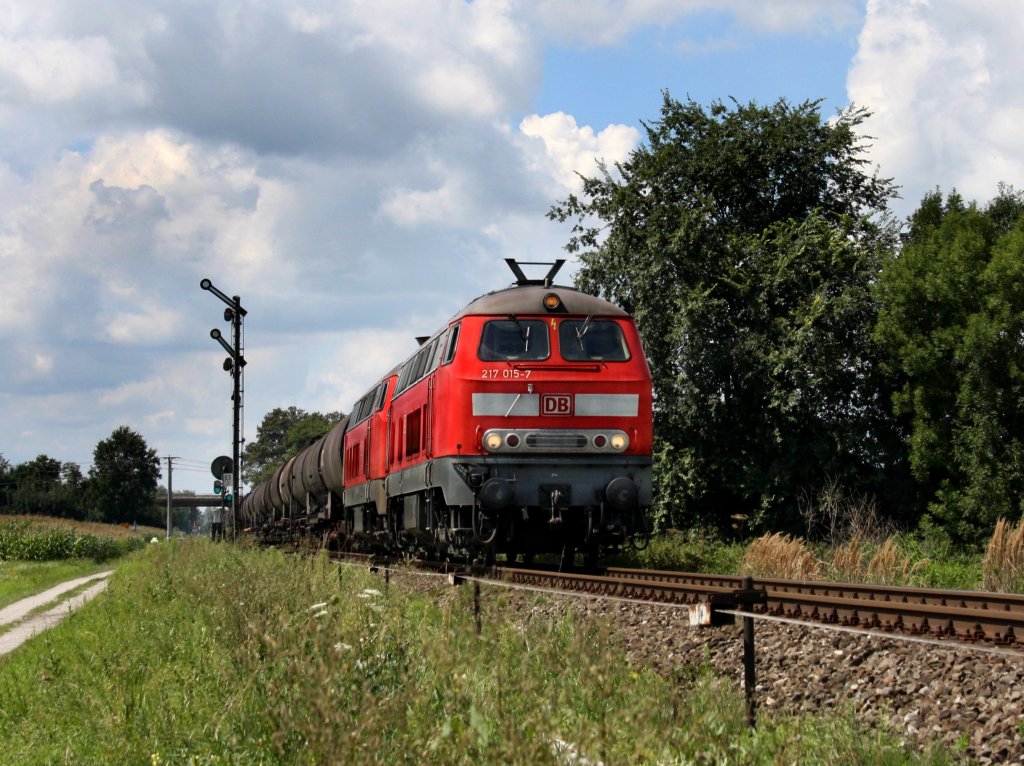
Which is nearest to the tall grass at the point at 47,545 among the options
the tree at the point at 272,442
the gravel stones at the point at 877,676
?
the gravel stones at the point at 877,676

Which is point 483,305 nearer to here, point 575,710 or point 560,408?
point 560,408

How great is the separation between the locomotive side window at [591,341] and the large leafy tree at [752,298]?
15.9m

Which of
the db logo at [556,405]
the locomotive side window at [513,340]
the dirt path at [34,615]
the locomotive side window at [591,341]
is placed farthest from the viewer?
the dirt path at [34,615]

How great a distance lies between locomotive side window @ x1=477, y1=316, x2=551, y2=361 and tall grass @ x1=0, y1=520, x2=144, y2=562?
97.1ft

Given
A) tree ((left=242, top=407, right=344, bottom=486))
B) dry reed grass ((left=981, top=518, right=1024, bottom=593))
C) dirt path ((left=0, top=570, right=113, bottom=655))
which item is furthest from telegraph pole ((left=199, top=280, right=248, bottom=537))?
tree ((left=242, top=407, right=344, bottom=486))

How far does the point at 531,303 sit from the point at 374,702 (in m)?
10.2

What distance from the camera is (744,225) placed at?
3500cm

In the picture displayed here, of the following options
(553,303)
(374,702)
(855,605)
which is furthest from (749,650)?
(553,303)

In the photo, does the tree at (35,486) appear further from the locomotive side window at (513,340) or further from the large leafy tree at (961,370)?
the locomotive side window at (513,340)

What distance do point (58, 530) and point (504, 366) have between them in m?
32.9

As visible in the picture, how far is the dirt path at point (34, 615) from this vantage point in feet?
52.5

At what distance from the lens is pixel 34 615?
19.6 m

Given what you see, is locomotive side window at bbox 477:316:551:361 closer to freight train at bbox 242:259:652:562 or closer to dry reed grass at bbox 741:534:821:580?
freight train at bbox 242:259:652:562

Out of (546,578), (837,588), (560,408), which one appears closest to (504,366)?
(560,408)
